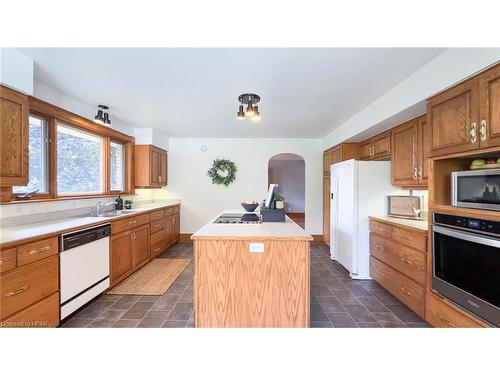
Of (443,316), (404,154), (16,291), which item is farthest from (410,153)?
(16,291)

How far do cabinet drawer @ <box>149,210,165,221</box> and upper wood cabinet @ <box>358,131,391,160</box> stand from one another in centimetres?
375

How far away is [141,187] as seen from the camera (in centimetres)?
429

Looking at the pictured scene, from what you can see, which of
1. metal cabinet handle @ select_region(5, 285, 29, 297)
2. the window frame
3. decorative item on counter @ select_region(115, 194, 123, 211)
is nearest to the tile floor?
metal cabinet handle @ select_region(5, 285, 29, 297)

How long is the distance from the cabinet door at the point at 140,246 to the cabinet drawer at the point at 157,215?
210 millimetres

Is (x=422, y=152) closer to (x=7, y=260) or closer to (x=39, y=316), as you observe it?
(x=7, y=260)

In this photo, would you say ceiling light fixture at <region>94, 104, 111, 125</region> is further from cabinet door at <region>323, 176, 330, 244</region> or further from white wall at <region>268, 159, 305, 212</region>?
white wall at <region>268, 159, 305, 212</region>

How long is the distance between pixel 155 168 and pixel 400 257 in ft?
14.0

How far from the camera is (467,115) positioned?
157 cm

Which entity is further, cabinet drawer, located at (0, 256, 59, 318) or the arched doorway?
the arched doorway

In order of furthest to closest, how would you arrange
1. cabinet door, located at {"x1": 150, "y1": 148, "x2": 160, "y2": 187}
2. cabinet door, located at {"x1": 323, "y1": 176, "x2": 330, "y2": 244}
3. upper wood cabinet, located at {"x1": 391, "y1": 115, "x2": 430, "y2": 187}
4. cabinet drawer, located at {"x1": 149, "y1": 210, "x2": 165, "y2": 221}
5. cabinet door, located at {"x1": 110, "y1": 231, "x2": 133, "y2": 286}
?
cabinet door, located at {"x1": 323, "y1": 176, "x2": 330, "y2": 244}
cabinet door, located at {"x1": 150, "y1": 148, "x2": 160, "y2": 187}
cabinet drawer, located at {"x1": 149, "y1": 210, "x2": 165, "y2": 221}
cabinet door, located at {"x1": 110, "y1": 231, "x2": 133, "y2": 286}
upper wood cabinet, located at {"x1": 391, "y1": 115, "x2": 430, "y2": 187}

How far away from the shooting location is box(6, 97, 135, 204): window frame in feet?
7.79

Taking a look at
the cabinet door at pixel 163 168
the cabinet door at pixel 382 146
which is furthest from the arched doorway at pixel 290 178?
the cabinet door at pixel 382 146

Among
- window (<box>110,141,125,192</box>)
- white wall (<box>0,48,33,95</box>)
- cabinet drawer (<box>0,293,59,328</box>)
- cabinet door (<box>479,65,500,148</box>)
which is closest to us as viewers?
cabinet door (<box>479,65,500,148</box>)

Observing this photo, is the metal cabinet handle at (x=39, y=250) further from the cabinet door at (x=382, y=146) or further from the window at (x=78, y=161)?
the cabinet door at (x=382, y=146)
